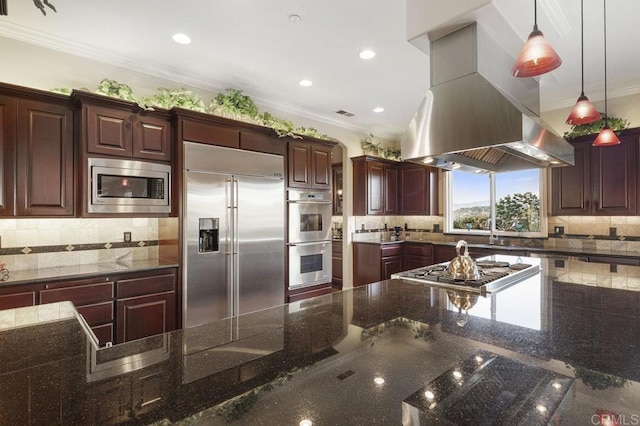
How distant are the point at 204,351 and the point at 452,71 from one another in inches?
75.8

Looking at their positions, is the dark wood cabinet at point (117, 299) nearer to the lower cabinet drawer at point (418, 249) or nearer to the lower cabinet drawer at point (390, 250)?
the lower cabinet drawer at point (390, 250)

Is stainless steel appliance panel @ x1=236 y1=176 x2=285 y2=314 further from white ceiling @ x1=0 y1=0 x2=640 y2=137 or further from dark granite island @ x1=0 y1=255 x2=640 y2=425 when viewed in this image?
dark granite island @ x1=0 y1=255 x2=640 y2=425

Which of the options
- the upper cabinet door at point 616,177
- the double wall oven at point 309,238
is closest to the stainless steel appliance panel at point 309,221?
the double wall oven at point 309,238

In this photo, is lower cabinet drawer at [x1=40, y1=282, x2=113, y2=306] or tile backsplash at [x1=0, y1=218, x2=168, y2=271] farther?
A: tile backsplash at [x1=0, y1=218, x2=168, y2=271]

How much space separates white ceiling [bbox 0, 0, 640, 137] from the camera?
239 centimetres

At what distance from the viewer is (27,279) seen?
2281 mm

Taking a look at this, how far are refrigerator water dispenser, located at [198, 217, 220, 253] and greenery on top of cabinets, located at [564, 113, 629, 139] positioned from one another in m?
4.36

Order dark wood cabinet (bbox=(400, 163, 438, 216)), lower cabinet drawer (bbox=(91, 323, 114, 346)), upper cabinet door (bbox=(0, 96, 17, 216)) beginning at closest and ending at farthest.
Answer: upper cabinet door (bbox=(0, 96, 17, 216)), lower cabinet drawer (bbox=(91, 323, 114, 346)), dark wood cabinet (bbox=(400, 163, 438, 216))

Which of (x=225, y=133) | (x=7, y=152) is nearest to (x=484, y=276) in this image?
(x=225, y=133)

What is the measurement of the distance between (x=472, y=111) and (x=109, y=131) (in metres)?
2.82

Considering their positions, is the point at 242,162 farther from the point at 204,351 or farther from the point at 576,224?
the point at 576,224

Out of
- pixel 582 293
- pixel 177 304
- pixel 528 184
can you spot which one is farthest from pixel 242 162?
pixel 528 184

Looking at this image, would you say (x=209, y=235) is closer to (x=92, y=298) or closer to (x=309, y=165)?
(x=92, y=298)

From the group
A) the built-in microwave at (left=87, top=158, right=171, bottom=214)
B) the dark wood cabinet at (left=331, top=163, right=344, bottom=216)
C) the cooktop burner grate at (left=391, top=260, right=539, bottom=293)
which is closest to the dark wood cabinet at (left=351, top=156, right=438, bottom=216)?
the dark wood cabinet at (left=331, top=163, right=344, bottom=216)
